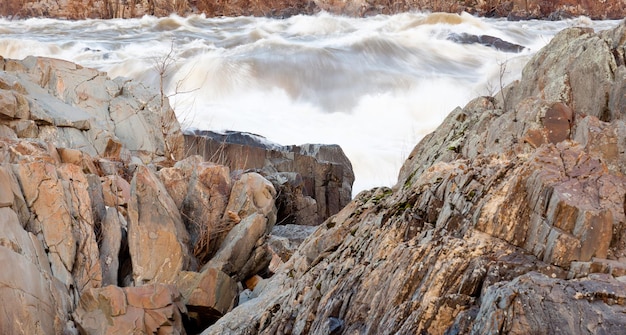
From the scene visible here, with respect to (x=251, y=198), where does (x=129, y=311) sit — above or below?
below

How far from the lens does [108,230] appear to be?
29.4 ft

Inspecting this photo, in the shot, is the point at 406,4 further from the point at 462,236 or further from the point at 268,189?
the point at 462,236

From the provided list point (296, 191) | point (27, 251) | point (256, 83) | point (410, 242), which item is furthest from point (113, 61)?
point (410, 242)

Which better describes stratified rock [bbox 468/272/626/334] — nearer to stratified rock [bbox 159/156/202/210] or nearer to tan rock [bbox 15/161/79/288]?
tan rock [bbox 15/161/79/288]

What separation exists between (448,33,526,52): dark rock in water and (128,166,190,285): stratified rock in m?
26.0

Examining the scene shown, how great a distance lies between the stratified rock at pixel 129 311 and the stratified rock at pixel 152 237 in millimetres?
1011

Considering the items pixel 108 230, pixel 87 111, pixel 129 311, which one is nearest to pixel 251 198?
pixel 108 230

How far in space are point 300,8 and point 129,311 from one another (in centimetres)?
4282

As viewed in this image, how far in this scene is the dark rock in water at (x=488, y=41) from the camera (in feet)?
106

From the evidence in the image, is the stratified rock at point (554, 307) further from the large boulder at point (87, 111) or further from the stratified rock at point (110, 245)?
the large boulder at point (87, 111)

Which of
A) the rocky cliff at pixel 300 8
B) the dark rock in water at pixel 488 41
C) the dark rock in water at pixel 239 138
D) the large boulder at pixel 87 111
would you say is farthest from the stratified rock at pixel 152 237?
the rocky cliff at pixel 300 8

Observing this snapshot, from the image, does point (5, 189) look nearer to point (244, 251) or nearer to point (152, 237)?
point (152, 237)

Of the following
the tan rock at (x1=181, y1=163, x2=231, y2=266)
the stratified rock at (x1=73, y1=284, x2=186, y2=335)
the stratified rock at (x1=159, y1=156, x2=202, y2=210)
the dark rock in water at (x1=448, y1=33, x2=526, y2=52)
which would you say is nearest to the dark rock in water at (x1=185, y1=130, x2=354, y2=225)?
the tan rock at (x1=181, y1=163, x2=231, y2=266)

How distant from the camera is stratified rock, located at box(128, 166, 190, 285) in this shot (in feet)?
28.7
